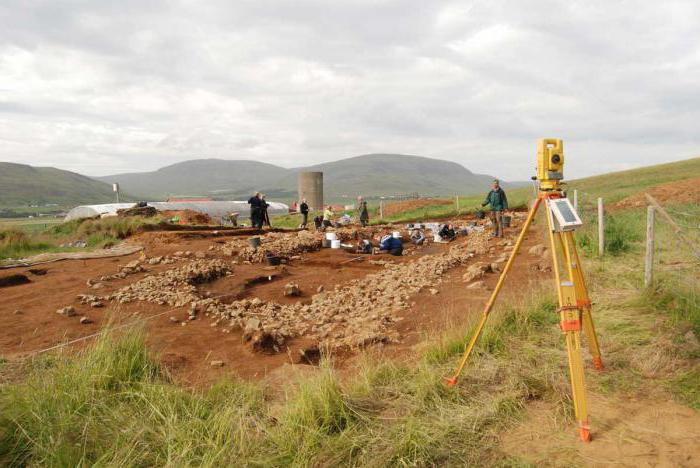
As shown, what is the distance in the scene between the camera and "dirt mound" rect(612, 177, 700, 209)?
64.7ft

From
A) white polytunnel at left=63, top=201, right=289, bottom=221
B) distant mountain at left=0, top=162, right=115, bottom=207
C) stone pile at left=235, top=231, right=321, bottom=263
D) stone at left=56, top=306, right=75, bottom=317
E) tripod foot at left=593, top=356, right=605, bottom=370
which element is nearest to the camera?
tripod foot at left=593, top=356, right=605, bottom=370

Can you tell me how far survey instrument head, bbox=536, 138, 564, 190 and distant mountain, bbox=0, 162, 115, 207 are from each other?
132965 mm

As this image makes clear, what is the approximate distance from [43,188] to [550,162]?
543 ft

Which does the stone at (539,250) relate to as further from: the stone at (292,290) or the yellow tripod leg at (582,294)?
the yellow tripod leg at (582,294)

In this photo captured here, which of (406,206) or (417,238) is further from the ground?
(406,206)

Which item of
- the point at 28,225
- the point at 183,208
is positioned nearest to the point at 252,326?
the point at 183,208

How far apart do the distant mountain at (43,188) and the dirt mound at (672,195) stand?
12727cm

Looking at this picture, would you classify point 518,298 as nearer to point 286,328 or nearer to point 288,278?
point 286,328

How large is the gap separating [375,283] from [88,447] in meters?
6.79

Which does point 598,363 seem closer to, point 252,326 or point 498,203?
point 252,326

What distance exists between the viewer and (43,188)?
140m

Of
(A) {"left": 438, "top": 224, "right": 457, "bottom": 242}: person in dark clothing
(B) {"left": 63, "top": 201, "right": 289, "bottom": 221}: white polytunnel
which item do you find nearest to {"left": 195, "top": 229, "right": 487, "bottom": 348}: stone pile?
(A) {"left": 438, "top": 224, "right": 457, "bottom": 242}: person in dark clothing

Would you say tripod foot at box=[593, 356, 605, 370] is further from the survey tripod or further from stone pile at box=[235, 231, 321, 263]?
stone pile at box=[235, 231, 321, 263]

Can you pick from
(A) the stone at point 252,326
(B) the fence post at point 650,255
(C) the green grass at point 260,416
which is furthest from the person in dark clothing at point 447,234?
(C) the green grass at point 260,416
